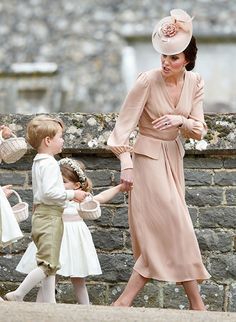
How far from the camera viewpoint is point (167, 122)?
6.23m

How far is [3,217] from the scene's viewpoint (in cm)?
624

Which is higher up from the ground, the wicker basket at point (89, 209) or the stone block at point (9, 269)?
the wicker basket at point (89, 209)

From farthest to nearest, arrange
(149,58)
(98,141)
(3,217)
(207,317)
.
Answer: (149,58)
(98,141)
(3,217)
(207,317)

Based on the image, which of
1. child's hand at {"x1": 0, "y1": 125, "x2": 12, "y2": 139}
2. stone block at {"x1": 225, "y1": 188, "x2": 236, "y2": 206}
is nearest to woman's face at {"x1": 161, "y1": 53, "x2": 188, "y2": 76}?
child's hand at {"x1": 0, "y1": 125, "x2": 12, "y2": 139}

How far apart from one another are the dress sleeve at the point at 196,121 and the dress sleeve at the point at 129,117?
0.23 m

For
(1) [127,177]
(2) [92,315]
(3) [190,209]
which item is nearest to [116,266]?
(3) [190,209]

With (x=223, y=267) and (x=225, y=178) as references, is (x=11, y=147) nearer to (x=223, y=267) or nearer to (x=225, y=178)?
(x=225, y=178)

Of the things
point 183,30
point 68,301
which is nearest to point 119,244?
point 68,301

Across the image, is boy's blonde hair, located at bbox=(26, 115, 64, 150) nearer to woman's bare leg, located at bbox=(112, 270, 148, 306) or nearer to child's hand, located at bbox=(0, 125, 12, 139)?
child's hand, located at bbox=(0, 125, 12, 139)

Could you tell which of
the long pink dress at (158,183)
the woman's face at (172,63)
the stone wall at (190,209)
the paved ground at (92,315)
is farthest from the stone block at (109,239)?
the paved ground at (92,315)

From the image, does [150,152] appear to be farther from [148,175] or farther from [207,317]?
[207,317]

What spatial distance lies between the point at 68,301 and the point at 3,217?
50.6 inches

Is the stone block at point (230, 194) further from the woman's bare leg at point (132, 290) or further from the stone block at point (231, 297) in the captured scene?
the woman's bare leg at point (132, 290)

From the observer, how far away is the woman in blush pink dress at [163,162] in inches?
248
